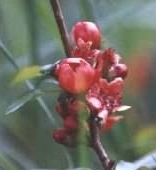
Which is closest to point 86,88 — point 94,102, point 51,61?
point 94,102

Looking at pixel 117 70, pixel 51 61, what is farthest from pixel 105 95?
pixel 51 61

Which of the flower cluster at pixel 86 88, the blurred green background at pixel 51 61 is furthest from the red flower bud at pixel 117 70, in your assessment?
the blurred green background at pixel 51 61

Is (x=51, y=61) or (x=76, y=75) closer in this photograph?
(x=76, y=75)

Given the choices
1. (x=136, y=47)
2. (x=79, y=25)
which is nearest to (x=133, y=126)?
(x=136, y=47)

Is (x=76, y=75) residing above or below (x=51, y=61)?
above

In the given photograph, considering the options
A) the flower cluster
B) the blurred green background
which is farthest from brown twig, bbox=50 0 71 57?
the blurred green background

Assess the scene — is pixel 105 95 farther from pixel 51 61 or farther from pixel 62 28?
pixel 51 61

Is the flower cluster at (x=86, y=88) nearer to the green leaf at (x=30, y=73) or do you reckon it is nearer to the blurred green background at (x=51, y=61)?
the green leaf at (x=30, y=73)

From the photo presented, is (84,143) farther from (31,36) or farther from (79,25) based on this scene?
(31,36)
